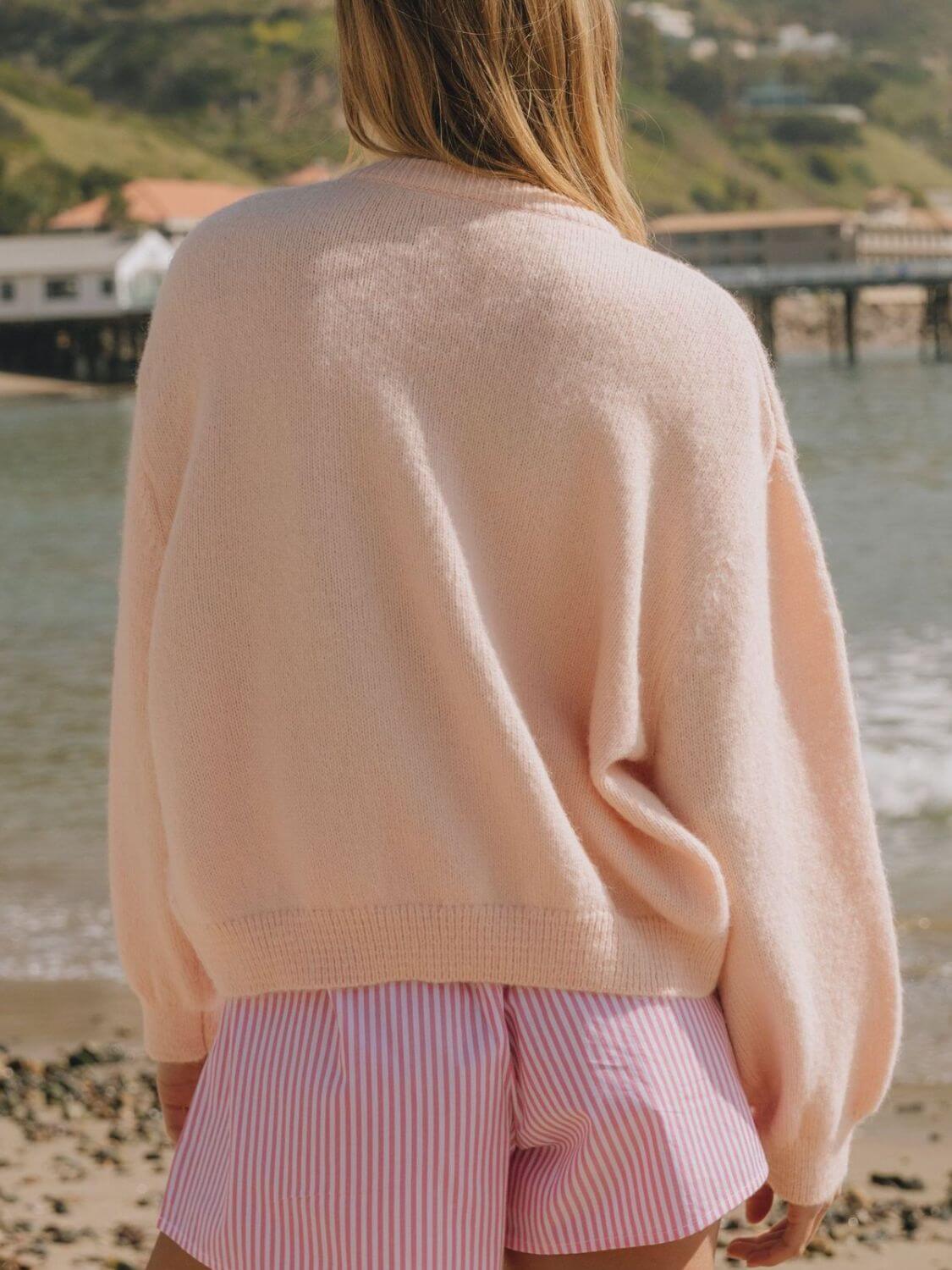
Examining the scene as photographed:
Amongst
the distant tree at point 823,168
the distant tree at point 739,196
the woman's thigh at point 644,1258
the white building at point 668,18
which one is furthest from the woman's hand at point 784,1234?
the white building at point 668,18

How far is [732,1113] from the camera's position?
112 cm

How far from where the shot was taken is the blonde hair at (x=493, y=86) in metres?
1.13

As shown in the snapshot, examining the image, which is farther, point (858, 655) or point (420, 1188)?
point (858, 655)

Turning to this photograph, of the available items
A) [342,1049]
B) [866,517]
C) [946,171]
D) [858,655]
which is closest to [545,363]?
[342,1049]

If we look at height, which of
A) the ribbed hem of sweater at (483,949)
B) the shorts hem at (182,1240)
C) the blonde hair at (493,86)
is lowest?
the shorts hem at (182,1240)

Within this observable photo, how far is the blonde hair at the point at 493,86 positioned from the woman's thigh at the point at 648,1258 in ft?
2.23

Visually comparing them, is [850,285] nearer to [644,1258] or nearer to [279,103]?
[644,1258]

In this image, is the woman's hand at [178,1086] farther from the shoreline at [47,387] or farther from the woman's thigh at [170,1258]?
the shoreline at [47,387]

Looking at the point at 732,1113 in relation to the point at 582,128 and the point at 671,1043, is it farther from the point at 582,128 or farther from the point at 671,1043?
the point at 582,128

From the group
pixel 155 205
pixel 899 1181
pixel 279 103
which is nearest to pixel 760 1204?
pixel 899 1181

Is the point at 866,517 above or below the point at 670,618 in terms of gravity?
below

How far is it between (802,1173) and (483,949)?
0.32 meters

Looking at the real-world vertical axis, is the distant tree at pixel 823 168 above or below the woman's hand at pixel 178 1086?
below

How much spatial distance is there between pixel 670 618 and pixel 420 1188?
406 mm
